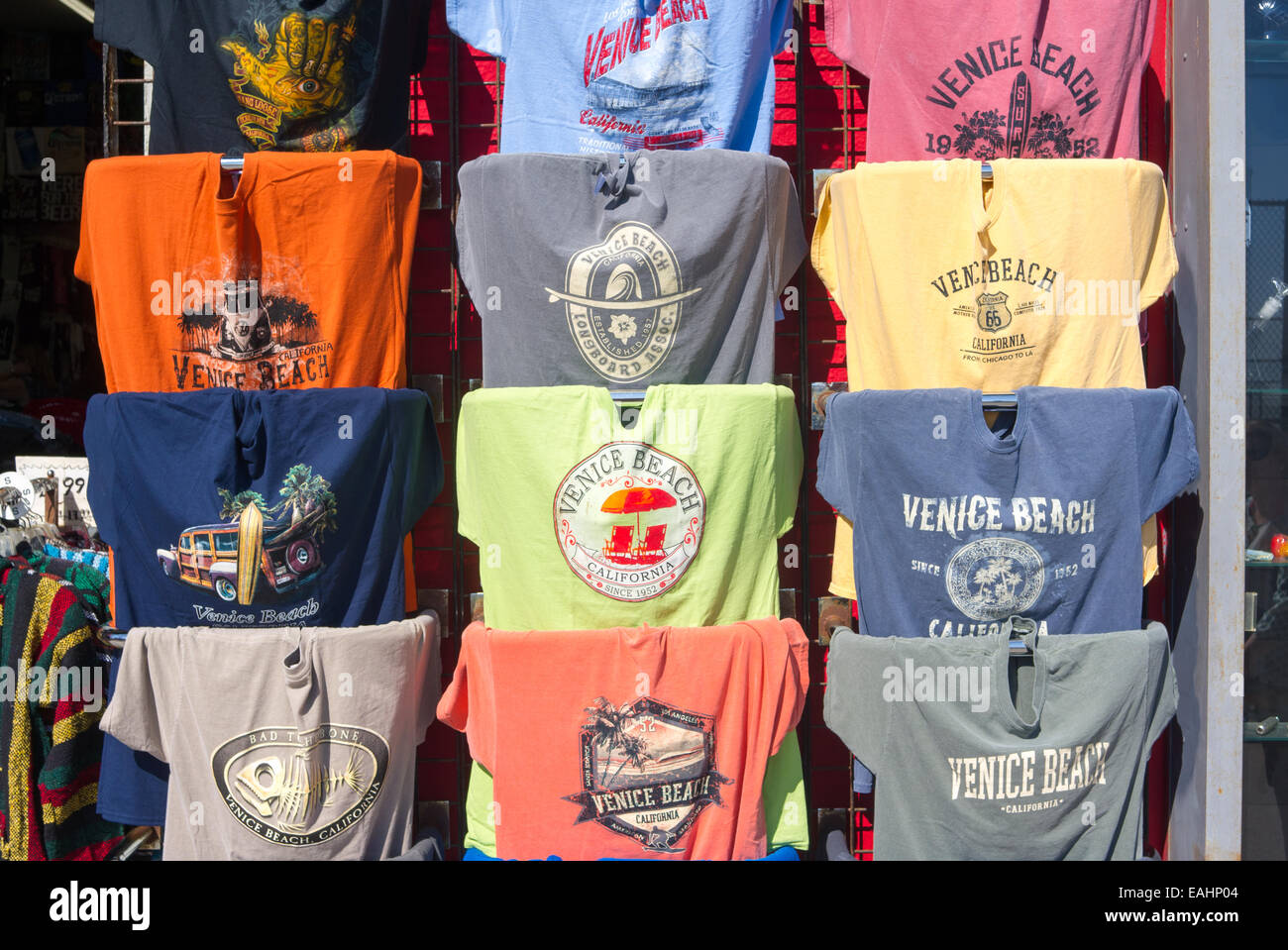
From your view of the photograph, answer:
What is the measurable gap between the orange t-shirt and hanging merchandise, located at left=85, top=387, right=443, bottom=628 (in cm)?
46

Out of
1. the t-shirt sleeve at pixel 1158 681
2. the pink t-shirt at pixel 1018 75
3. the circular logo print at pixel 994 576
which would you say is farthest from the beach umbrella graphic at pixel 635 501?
the t-shirt sleeve at pixel 1158 681

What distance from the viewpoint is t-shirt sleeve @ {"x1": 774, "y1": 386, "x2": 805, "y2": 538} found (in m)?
2.44

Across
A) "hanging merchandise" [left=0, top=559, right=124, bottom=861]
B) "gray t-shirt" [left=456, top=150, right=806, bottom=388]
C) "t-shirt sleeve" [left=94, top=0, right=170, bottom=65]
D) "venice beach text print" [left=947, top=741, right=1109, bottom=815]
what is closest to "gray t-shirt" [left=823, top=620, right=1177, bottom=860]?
"venice beach text print" [left=947, top=741, right=1109, bottom=815]

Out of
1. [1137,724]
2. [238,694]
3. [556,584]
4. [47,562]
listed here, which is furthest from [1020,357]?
[47,562]

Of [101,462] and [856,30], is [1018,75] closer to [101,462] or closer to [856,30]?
[856,30]

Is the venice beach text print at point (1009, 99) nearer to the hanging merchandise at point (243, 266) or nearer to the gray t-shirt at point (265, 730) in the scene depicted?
the hanging merchandise at point (243, 266)

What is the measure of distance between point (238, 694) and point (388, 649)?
1.16 feet

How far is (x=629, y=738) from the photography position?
93.7 inches

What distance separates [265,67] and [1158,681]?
103 inches

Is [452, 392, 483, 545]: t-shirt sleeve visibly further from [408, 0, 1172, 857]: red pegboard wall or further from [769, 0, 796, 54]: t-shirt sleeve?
[769, 0, 796, 54]: t-shirt sleeve

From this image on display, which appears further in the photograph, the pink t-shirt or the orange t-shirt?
the pink t-shirt

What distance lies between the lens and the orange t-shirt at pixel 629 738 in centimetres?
237

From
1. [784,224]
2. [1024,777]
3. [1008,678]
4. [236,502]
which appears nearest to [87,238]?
Result: [236,502]

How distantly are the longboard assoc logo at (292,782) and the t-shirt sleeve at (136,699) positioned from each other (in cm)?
19
